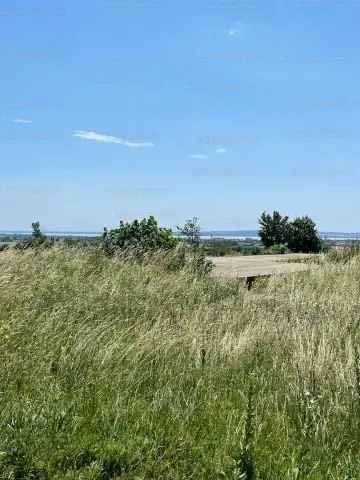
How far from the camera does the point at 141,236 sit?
14773mm

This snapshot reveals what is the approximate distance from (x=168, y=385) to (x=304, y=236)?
2392 cm

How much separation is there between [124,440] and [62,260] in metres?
7.98

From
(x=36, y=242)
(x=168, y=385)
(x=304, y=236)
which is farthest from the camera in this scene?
(x=304, y=236)

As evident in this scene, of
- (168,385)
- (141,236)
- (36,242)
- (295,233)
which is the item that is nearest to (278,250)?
(295,233)

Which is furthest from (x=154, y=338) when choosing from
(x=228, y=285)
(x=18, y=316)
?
(x=228, y=285)

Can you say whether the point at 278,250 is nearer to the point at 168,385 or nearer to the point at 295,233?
the point at 295,233

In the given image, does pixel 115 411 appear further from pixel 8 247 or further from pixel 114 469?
pixel 8 247

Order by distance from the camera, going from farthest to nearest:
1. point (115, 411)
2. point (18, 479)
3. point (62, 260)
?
point (62, 260) → point (115, 411) → point (18, 479)

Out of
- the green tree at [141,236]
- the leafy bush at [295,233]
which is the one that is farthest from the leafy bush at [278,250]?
the green tree at [141,236]

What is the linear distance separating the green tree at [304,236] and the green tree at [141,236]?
14.5 m

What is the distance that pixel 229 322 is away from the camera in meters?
7.87

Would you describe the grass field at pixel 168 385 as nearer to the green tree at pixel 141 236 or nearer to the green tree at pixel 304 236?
the green tree at pixel 141 236

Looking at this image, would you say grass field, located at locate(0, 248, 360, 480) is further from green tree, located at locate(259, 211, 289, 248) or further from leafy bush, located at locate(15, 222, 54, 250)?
green tree, located at locate(259, 211, 289, 248)

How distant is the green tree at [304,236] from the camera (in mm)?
28172
